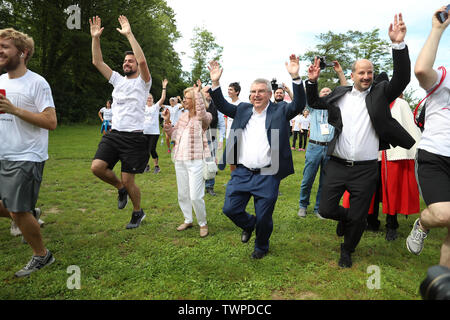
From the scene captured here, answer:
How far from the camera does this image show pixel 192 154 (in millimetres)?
4348

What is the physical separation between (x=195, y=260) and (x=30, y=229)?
1870 millimetres

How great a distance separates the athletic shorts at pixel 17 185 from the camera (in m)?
3.05

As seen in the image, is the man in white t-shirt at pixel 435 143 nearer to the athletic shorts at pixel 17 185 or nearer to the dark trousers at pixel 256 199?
the dark trousers at pixel 256 199

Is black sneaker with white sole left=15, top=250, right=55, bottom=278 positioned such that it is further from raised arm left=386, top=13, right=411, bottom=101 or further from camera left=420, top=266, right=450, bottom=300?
raised arm left=386, top=13, right=411, bottom=101

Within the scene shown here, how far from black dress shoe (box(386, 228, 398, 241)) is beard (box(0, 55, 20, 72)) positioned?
207 inches

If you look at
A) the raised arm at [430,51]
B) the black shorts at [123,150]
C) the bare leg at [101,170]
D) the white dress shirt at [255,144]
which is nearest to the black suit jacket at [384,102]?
the raised arm at [430,51]

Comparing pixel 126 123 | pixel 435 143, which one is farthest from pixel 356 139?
pixel 126 123

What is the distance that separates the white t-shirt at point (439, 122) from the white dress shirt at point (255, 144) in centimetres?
164

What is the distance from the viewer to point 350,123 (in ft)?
11.5

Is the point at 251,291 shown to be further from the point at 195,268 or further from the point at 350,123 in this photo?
the point at 350,123

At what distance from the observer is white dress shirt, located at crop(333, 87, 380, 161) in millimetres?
3434

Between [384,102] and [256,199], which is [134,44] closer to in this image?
[256,199]

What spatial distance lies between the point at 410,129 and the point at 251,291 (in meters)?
3.31
